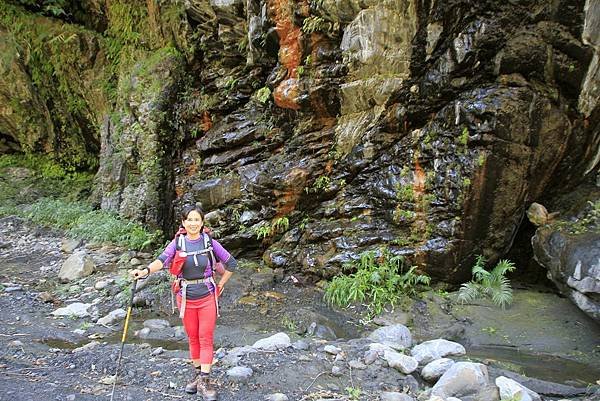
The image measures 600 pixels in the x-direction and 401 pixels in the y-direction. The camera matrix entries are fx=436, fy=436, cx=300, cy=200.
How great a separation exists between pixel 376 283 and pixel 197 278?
422 cm

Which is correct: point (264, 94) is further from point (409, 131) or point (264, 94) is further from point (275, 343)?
point (275, 343)

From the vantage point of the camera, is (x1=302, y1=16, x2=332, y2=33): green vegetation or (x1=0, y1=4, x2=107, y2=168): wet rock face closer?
(x1=302, y1=16, x2=332, y2=33): green vegetation

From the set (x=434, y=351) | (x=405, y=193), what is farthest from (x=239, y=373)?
(x=405, y=193)

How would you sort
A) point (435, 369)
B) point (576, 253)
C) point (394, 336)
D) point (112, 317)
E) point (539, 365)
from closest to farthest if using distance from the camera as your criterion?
point (435, 369)
point (539, 365)
point (394, 336)
point (576, 253)
point (112, 317)

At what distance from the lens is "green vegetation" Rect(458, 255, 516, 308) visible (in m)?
7.10

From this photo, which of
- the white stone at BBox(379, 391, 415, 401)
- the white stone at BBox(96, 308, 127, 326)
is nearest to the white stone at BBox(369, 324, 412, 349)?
the white stone at BBox(379, 391, 415, 401)

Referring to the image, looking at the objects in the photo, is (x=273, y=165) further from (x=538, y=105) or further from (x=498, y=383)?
(x=498, y=383)

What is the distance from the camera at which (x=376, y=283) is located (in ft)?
24.4

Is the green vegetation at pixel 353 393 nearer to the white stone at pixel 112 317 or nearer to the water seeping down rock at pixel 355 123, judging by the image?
the water seeping down rock at pixel 355 123

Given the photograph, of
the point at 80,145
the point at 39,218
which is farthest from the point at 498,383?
the point at 80,145

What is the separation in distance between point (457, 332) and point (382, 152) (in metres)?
3.44

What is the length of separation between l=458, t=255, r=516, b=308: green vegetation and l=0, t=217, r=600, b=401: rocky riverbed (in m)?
0.18

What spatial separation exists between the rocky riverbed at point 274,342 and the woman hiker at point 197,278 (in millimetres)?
292

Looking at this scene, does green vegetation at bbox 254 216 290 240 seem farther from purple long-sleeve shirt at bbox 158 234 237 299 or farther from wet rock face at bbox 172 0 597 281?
purple long-sleeve shirt at bbox 158 234 237 299
